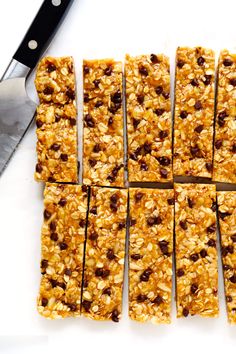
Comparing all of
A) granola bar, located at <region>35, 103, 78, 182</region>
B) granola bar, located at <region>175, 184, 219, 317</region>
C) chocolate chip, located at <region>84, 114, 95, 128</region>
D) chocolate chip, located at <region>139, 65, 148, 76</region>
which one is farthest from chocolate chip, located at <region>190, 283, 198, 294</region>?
chocolate chip, located at <region>139, 65, 148, 76</region>

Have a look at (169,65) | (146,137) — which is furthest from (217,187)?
(169,65)

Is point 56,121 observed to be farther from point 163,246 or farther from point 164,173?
point 163,246

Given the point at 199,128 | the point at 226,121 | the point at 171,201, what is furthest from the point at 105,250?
the point at 226,121

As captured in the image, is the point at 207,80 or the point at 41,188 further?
the point at 41,188

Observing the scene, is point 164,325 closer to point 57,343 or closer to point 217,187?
point 57,343

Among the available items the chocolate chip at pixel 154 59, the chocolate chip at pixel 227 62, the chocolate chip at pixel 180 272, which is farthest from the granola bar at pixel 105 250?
the chocolate chip at pixel 227 62

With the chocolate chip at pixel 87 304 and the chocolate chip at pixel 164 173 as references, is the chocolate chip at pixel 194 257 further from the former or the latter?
the chocolate chip at pixel 87 304
